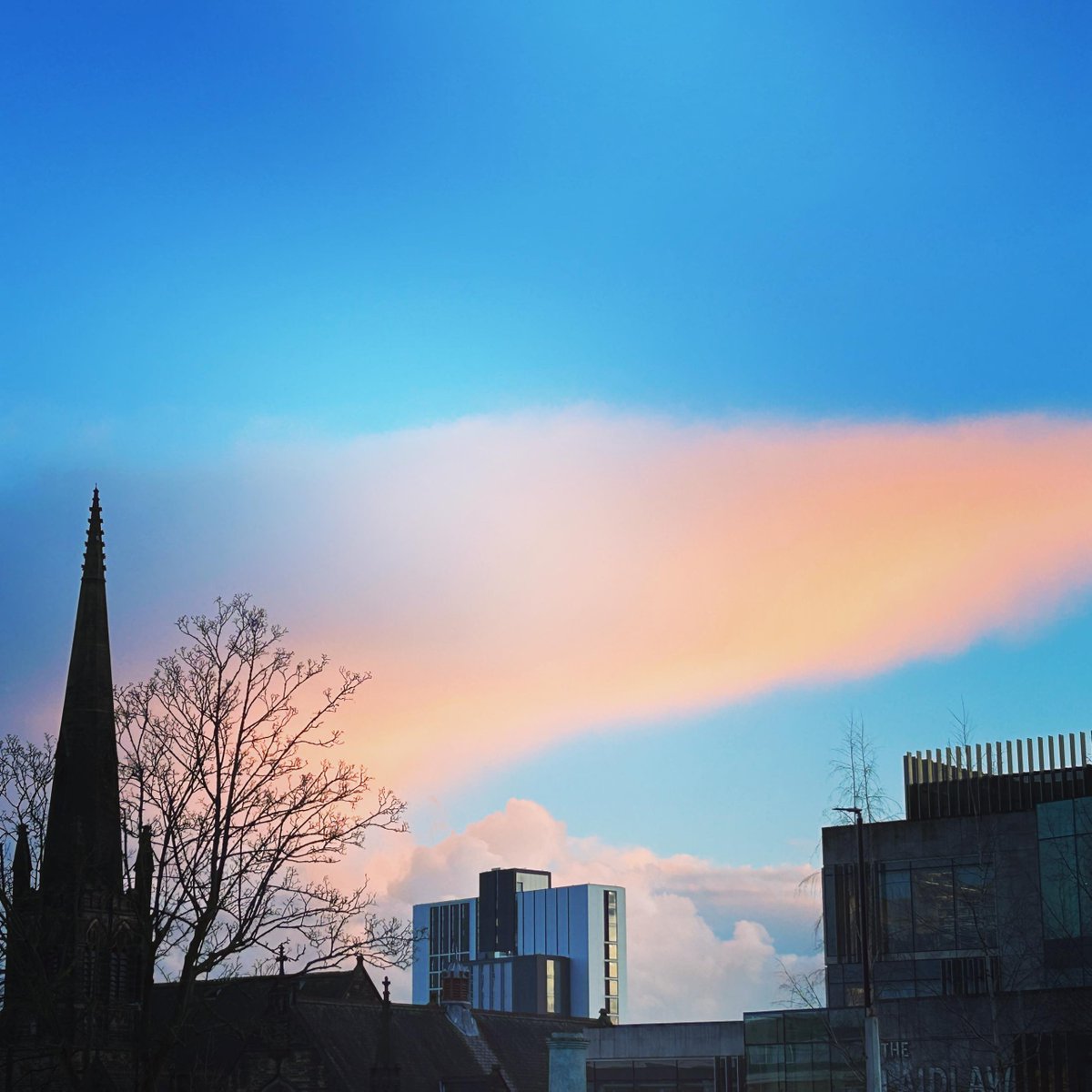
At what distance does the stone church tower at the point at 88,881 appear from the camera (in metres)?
65.9

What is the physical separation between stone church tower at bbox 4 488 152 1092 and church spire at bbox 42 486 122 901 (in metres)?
0.04

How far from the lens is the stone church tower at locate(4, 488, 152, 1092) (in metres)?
65.9

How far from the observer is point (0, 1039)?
66.6m

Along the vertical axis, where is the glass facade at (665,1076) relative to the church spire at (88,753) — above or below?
below

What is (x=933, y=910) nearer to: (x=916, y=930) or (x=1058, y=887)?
(x=916, y=930)

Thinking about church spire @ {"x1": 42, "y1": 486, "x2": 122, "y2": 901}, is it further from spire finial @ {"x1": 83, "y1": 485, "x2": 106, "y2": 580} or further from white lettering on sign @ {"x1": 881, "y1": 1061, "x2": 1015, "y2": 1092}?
white lettering on sign @ {"x1": 881, "y1": 1061, "x2": 1015, "y2": 1092}

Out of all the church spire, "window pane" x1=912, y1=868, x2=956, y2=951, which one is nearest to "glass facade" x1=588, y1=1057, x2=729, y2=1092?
"window pane" x1=912, y1=868, x2=956, y2=951

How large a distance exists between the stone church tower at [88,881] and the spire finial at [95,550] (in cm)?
4

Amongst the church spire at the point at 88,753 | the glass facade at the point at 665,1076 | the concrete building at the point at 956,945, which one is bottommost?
the glass facade at the point at 665,1076

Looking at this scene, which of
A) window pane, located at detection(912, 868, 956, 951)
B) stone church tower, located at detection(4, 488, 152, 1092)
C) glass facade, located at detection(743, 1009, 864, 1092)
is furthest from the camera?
stone church tower, located at detection(4, 488, 152, 1092)

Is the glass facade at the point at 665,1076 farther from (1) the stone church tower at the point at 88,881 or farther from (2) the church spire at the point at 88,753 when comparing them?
(2) the church spire at the point at 88,753

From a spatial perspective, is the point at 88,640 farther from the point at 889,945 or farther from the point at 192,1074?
the point at 889,945

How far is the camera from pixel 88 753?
237 feet

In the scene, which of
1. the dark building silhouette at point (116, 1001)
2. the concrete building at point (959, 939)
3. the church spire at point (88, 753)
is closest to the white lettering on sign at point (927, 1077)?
the concrete building at point (959, 939)
